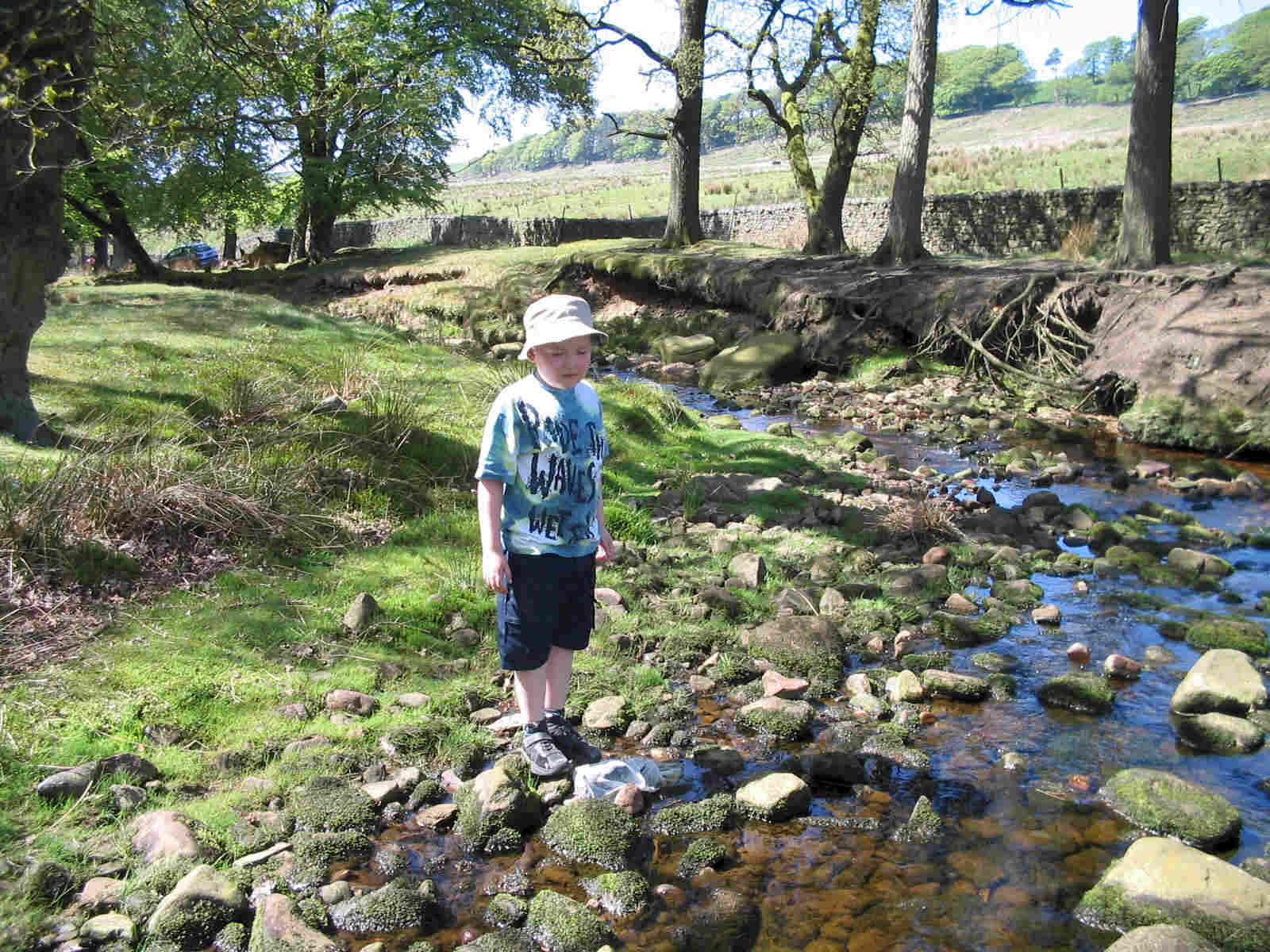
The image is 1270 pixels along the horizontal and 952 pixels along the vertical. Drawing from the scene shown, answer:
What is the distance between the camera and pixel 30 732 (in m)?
4.26

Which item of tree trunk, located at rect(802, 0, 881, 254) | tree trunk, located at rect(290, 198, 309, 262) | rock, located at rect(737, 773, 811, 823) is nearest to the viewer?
rock, located at rect(737, 773, 811, 823)

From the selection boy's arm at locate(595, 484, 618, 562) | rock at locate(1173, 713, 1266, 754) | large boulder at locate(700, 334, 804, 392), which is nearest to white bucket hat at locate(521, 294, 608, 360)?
boy's arm at locate(595, 484, 618, 562)

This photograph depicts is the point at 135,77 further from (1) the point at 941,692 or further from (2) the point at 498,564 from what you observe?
(1) the point at 941,692

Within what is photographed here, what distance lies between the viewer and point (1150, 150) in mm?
16359

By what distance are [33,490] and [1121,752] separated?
5797 mm

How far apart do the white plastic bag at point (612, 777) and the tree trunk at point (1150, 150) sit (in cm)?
1483

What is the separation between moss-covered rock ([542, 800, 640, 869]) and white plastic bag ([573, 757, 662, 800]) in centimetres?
10

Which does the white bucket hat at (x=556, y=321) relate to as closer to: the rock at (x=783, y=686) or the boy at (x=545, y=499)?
the boy at (x=545, y=499)

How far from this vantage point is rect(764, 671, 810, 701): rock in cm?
536

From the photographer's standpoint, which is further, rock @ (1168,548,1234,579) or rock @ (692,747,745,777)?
rock @ (1168,548,1234,579)

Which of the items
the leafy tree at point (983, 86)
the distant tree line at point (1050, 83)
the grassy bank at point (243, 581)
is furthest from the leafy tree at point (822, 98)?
the leafy tree at point (983, 86)

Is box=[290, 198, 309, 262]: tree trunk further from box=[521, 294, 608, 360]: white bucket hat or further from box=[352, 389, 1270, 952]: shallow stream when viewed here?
box=[352, 389, 1270, 952]: shallow stream

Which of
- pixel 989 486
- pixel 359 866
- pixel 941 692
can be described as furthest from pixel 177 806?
pixel 989 486

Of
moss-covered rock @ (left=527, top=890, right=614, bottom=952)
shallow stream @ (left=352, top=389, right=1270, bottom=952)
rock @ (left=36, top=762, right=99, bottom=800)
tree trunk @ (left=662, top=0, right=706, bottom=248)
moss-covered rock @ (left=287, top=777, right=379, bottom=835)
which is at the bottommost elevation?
shallow stream @ (left=352, top=389, right=1270, bottom=952)
